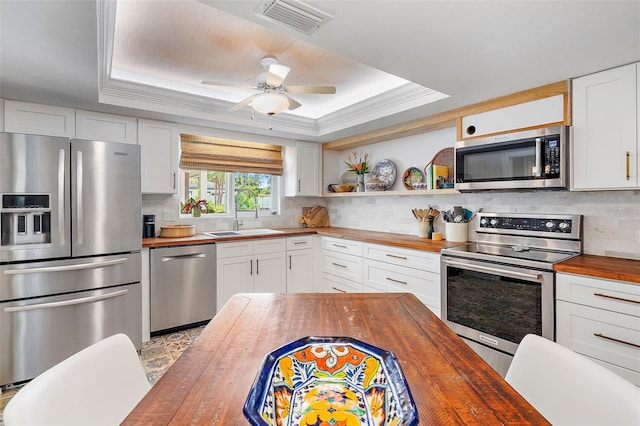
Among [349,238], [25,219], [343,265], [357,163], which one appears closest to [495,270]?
[349,238]

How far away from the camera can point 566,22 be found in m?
1.47

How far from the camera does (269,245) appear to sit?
356cm

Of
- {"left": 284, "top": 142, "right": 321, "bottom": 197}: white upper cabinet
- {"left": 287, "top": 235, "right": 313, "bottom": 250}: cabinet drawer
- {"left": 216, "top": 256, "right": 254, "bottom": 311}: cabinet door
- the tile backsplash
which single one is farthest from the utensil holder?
{"left": 216, "top": 256, "right": 254, "bottom": 311}: cabinet door

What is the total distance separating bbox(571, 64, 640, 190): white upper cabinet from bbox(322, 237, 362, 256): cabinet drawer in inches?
74.5

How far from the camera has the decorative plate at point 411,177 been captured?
3.45 metres

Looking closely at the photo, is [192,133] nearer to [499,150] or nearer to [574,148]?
[499,150]

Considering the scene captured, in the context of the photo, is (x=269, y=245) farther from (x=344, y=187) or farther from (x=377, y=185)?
(x=377, y=185)

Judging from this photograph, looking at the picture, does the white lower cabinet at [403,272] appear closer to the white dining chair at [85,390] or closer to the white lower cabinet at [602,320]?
the white lower cabinet at [602,320]

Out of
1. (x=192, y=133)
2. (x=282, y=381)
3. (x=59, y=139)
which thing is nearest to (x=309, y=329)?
(x=282, y=381)

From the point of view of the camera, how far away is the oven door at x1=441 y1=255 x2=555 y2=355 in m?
1.99

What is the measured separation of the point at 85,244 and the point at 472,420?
2714mm

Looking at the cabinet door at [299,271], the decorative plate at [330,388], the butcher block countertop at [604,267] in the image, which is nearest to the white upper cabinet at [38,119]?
the cabinet door at [299,271]

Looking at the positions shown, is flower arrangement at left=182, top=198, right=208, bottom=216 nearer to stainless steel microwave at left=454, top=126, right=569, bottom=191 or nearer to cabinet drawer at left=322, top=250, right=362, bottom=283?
cabinet drawer at left=322, top=250, right=362, bottom=283

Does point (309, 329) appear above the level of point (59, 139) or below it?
below
